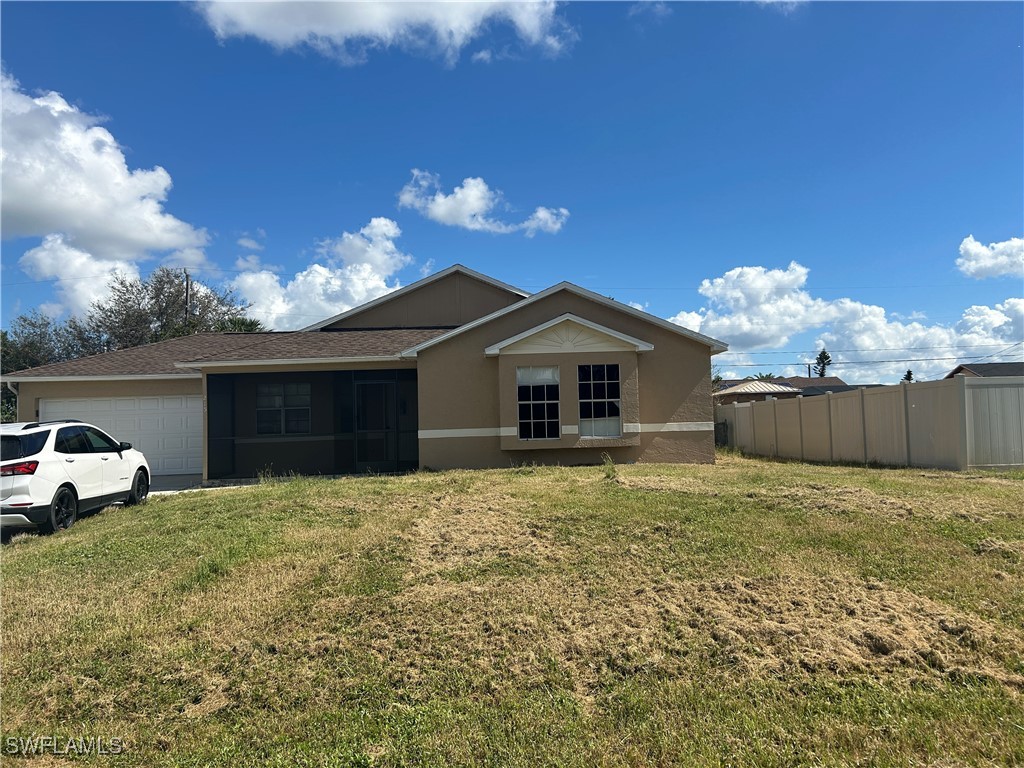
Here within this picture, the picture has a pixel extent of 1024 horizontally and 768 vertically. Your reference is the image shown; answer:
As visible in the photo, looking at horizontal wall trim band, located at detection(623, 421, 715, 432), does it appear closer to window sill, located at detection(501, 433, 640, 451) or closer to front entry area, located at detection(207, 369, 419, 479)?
window sill, located at detection(501, 433, 640, 451)

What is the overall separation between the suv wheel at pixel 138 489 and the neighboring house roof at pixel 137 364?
4926 mm

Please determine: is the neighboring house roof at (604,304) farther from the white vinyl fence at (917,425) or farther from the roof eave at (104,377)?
the roof eave at (104,377)

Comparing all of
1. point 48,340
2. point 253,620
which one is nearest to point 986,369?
point 253,620

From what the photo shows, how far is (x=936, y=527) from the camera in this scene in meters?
6.82

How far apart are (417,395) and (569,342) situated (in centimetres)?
410

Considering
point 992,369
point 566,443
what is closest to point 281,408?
point 566,443

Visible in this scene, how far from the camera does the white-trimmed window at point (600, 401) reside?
14.2m

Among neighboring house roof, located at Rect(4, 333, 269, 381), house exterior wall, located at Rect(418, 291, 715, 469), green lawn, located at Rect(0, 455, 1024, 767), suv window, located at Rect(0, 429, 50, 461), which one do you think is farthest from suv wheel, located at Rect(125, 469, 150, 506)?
house exterior wall, located at Rect(418, 291, 715, 469)

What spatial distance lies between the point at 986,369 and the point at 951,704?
3633 centimetres

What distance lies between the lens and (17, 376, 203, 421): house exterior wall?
1652cm

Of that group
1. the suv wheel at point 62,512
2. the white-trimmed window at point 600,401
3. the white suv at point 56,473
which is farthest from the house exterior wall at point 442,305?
the suv wheel at point 62,512

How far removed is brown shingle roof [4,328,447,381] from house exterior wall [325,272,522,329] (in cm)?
139

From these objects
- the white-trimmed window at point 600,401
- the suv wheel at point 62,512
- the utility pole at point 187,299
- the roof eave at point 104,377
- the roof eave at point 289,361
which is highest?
the utility pole at point 187,299

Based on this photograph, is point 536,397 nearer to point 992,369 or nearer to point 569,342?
point 569,342
